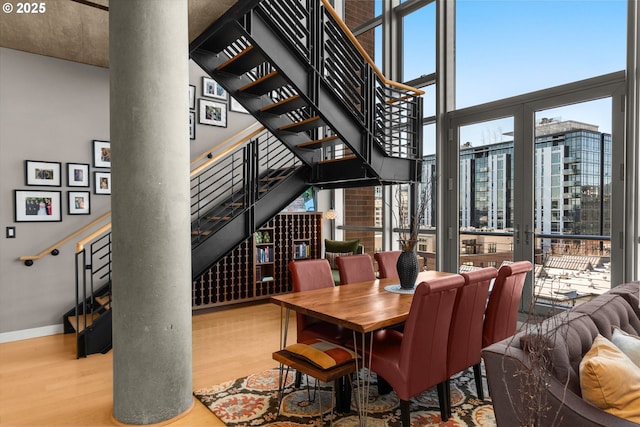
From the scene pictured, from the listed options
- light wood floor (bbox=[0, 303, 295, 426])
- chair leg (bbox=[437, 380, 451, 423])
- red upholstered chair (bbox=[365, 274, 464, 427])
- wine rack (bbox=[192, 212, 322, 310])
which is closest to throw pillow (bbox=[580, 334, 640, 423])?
red upholstered chair (bbox=[365, 274, 464, 427])

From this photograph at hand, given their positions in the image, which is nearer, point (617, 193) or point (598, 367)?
point (598, 367)

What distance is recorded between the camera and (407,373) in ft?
7.95

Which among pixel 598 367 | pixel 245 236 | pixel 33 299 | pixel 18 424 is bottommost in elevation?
pixel 18 424

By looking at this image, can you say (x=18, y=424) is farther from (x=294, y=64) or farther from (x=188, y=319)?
(x=294, y=64)

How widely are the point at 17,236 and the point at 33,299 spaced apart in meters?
0.75

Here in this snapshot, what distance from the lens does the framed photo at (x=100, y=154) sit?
5121 millimetres

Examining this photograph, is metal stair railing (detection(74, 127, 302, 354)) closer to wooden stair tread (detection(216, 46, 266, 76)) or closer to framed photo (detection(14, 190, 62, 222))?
framed photo (detection(14, 190, 62, 222))

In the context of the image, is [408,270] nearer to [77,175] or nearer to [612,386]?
[612,386]

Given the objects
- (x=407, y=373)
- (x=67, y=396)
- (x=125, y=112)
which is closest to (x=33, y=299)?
(x=67, y=396)

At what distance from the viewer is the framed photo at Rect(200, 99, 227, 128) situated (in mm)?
6164

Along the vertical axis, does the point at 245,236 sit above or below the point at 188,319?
above

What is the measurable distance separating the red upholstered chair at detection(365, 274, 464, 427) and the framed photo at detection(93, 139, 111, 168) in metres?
4.28

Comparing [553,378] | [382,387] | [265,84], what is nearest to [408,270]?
[382,387]

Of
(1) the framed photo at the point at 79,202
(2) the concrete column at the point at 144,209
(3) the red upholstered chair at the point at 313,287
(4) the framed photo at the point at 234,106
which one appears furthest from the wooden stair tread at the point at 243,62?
(1) the framed photo at the point at 79,202
